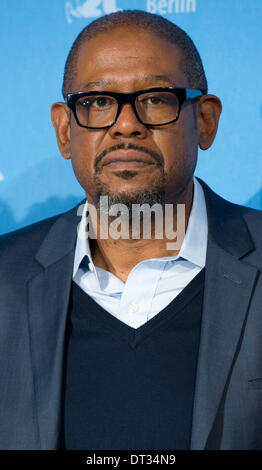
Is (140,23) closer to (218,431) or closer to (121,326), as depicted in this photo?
(121,326)

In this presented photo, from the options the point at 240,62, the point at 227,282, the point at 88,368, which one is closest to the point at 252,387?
the point at 227,282

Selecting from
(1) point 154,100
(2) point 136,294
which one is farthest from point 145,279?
(1) point 154,100

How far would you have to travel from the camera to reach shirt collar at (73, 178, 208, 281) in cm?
151

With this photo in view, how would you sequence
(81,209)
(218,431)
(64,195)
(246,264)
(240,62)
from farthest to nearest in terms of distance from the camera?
1. (64,195)
2. (240,62)
3. (81,209)
4. (246,264)
5. (218,431)

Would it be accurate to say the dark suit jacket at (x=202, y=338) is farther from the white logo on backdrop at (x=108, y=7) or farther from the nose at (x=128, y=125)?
the white logo on backdrop at (x=108, y=7)

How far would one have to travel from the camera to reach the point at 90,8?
1.95 metres

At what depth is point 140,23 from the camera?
1514mm

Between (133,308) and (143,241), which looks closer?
(133,308)

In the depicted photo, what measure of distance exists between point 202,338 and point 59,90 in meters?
0.98

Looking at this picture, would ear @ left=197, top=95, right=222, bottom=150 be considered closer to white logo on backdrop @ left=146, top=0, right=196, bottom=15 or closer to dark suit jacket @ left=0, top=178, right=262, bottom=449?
dark suit jacket @ left=0, top=178, right=262, bottom=449

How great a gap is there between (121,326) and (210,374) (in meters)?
0.22

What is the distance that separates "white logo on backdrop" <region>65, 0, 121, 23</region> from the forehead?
17.9 inches

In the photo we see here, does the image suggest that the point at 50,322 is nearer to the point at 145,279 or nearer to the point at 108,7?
the point at 145,279
